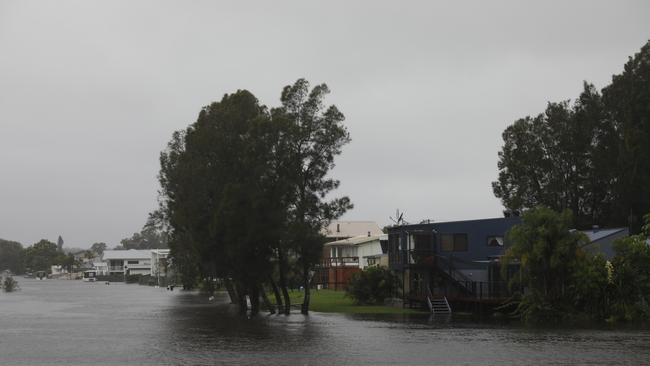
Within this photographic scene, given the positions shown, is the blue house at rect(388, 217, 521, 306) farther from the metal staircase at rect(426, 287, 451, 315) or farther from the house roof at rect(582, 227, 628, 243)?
the house roof at rect(582, 227, 628, 243)

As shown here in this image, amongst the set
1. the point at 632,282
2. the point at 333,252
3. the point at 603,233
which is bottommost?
the point at 632,282

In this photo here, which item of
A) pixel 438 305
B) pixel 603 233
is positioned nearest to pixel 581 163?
pixel 603 233

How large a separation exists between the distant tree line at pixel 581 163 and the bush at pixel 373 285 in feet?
70.6

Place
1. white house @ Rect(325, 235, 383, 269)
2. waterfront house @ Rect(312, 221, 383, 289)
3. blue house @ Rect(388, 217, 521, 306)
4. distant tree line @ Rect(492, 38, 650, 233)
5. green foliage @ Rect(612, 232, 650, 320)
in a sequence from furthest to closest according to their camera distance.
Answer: white house @ Rect(325, 235, 383, 269) < waterfront house @ Rect(312, 221, 383, 289) < distant tree line @ Rect(492, 38, 650, 233) < blue house @ Rect(388, 217, 521, 306) < green foliage @ Rect(612, 232, 650, 320)

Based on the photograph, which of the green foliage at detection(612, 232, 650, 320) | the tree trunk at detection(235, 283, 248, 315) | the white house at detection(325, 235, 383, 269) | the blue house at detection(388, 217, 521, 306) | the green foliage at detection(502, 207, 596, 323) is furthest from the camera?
the white house at detection(325, 235, 383, 269)

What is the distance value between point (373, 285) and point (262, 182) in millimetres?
20636

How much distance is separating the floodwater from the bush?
14.9 meters

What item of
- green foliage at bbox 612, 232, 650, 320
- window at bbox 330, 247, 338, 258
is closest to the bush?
green foliage at bbox 612, 232, 650, 320

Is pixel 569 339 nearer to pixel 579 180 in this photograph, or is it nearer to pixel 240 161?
pixel 240 161

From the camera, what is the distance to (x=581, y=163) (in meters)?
96.4

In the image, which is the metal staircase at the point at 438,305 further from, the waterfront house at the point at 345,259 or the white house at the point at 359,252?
the white house at the point at 359,252

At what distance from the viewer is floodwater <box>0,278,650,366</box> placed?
37.4 metres

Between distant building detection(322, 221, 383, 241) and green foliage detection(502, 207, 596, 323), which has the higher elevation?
distant building detection(322, 221, 383, 241)

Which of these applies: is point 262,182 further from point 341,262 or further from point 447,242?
point 341,262
